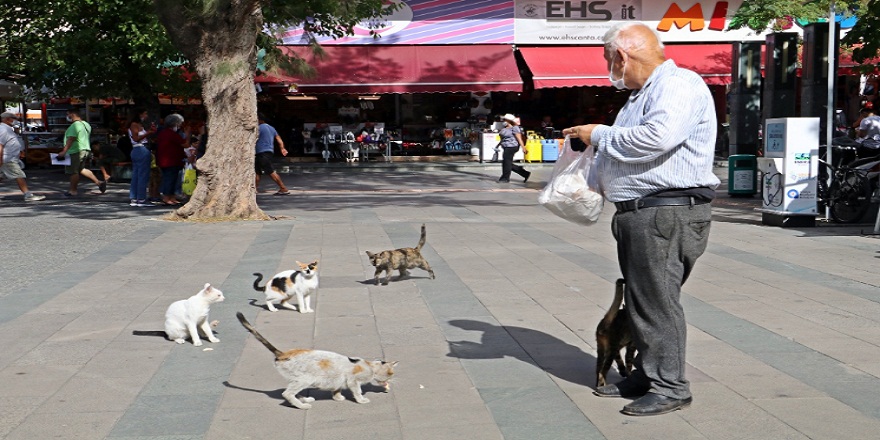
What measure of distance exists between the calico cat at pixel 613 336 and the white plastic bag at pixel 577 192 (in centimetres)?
37

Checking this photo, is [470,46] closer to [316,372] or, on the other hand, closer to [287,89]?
[287,89]

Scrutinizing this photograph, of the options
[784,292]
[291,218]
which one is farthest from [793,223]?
[291,218]

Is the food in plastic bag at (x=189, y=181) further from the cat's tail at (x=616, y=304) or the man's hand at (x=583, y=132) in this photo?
the man's hand at (x=583, y=132)

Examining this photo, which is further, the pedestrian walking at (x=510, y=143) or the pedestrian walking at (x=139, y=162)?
the pedestrian walking at (x=510, y=143)

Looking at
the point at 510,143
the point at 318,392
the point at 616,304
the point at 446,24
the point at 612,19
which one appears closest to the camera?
the point at 616,304

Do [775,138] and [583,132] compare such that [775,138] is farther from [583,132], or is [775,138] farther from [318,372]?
[318,372]

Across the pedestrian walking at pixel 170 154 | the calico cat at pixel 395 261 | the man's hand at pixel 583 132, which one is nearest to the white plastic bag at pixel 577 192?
the man's hand at pixel 583 132

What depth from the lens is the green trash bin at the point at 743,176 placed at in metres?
18.2

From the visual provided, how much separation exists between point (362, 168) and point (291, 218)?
42.5 ft

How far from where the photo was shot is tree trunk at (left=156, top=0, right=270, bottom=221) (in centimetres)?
1373

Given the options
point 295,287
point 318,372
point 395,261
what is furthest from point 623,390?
point 395,261

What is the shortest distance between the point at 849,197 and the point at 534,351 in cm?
905

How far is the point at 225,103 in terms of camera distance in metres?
14.0

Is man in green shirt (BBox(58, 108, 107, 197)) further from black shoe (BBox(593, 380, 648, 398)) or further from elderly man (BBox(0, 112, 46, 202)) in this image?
black shoe (BBox(593, 380, 648, 398))
